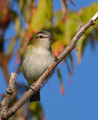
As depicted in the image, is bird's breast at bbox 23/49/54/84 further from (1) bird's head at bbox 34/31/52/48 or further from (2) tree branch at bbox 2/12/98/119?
(2) tree branch at bbox 2/12/98/119

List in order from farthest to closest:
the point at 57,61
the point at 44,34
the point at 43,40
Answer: the point at 43,40 → the point at 44,34 → the point at 57,61

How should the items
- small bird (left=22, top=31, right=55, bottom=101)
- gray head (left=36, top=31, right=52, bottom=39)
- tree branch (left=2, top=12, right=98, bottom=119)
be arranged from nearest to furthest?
tree branch (left=2, top=12, right=98, bottom=119) < gray head (left=36, top=31, right=52, bottom=39) < small bird (left=22, top=31, right=55, bottom=101)

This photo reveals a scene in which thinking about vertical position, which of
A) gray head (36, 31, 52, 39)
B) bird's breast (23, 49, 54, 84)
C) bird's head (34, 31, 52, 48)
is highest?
gray head (36, 31, 52, 39)

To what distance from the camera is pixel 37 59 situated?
15.6 feet

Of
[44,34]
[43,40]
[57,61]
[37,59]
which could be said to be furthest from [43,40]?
[57,61]

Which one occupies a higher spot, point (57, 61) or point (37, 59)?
point (57, 61)

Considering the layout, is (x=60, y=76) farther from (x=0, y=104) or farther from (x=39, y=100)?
(x=0, y=104)

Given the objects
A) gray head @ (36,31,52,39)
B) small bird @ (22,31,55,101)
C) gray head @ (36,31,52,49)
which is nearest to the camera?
gray head @ (36,31,52,39)

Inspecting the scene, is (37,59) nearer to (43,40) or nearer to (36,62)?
(36,62)

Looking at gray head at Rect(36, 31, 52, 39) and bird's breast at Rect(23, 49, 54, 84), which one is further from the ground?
gray head at Rect(36, 31, 52, 39)

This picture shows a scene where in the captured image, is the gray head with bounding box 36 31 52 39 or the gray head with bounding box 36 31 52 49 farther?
the gray head with bounding box 36 31 52 49

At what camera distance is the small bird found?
472 cm

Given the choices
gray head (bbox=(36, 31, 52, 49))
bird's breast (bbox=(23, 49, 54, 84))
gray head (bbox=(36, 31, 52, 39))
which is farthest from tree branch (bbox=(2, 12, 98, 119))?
gray head (bbox=(36, 31, 52, 49))

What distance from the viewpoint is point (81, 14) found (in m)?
4.32
